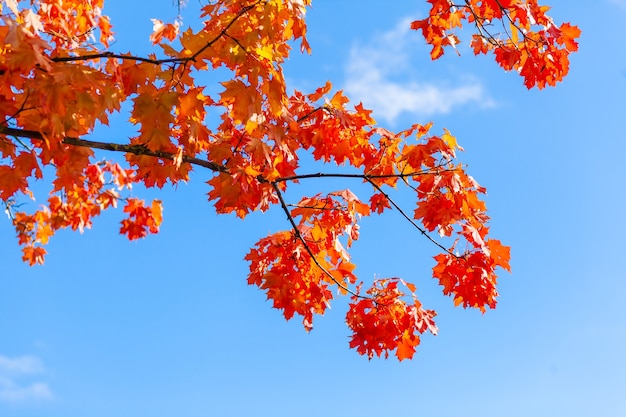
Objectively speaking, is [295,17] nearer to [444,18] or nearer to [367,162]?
[367,162]

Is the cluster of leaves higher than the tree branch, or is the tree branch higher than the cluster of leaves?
the cluster of leaves

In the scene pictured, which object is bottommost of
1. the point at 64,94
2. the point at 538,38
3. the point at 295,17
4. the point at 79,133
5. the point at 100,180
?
the point at 64,94

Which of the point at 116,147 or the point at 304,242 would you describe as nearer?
the point at 116,147

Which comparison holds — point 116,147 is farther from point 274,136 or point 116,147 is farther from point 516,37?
point 516,37

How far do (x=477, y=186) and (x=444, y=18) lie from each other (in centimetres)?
228

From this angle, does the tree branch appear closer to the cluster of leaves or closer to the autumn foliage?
the autumn foliage

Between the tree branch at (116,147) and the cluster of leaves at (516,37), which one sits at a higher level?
the cluster of leaves at (516,37)

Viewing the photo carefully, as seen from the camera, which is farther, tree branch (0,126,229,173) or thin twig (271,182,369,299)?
thin twig (271,182,369,299)

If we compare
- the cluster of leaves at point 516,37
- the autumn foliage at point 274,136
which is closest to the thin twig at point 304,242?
the autumn foliage at point 274,136

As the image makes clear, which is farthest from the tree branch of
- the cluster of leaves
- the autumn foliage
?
the cluster of leaves

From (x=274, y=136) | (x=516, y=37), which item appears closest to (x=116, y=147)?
(x=274, y=136)

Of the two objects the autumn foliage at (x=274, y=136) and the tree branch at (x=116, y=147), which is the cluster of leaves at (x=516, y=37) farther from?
the tree branch at (x=116, y=147)

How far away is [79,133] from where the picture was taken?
507 cm

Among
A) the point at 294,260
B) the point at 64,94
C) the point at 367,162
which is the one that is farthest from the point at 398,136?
the point at 64,94
